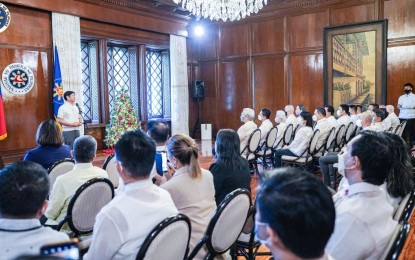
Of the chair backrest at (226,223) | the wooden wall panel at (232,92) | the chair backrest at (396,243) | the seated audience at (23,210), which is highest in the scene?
the wooden wall panel at (232,92)

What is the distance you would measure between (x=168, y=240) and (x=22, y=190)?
0.63 metres

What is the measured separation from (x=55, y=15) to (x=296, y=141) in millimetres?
5507

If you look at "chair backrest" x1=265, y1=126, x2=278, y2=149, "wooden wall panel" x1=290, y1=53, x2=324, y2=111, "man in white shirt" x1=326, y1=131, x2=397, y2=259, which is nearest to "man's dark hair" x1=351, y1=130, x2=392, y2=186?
"man in white shirt" x1=326, y1=131, x2=397, y2=259

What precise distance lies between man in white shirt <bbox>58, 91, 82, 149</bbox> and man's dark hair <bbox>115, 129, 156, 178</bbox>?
5.05 metres

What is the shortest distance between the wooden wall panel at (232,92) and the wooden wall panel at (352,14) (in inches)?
107

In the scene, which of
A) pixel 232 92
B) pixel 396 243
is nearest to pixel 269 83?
pixel 232 92

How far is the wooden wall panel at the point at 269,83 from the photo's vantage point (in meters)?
10.3

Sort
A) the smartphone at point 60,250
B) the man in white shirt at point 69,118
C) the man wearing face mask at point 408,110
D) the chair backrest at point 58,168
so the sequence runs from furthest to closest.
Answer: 1. the man wearing face mask at point 408,110
2. the man in white shirt at point 69,118
3. the chair backrest at point 58,168
4. the smartphone at point 60,250

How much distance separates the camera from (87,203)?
95.2 inches

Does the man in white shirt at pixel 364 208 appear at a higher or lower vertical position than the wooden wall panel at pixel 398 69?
lower

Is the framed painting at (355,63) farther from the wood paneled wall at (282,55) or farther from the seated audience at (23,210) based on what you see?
the seated audience at (23,210)

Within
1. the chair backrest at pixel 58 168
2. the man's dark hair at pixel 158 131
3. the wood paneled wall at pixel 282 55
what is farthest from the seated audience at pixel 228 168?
the wood paneled wall at pixel 282 55

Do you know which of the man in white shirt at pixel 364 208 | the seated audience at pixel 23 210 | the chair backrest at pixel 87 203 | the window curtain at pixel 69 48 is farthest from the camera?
the window curtain at pixel 69 48

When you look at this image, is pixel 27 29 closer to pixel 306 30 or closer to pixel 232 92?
pixel 232 92
